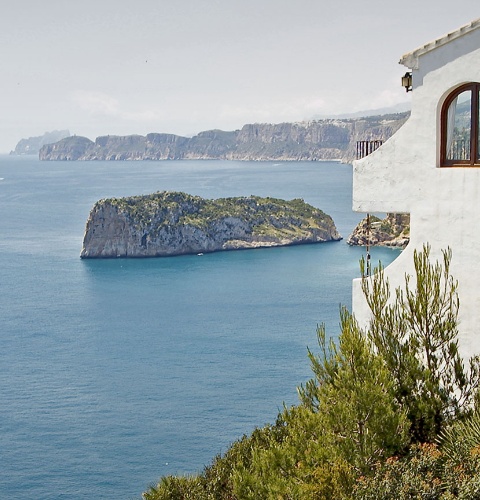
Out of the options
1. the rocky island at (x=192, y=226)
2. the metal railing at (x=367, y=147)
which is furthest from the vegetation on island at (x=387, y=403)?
the rocky island at (x=192, y=226)

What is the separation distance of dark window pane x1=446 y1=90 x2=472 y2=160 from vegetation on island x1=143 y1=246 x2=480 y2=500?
1.25 m

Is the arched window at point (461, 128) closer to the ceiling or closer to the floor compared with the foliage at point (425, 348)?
closer to the ceiling

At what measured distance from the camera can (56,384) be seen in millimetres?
64000

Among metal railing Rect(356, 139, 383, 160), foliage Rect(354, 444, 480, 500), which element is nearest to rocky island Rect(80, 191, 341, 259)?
metal railing Rect(356, 139, 383, 160)

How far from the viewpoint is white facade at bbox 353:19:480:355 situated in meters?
9.62

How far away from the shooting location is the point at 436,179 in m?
9.89

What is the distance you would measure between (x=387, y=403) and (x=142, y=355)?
209 ft

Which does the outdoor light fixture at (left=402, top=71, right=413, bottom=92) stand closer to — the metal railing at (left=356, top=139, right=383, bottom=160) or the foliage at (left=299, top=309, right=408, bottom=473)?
the metal railing at (left=356, top=139, right=383, bottom=160)

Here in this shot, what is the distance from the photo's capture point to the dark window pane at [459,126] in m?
9.80

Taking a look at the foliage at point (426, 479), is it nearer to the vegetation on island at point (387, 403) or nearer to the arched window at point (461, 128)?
the vegetation on island at point (387, 403)

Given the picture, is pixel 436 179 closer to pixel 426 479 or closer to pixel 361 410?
pixel 361 410

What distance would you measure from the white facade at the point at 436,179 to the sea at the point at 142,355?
700 cm

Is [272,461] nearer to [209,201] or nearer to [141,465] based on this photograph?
[141,465]

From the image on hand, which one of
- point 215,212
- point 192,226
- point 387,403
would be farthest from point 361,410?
point 215,212
